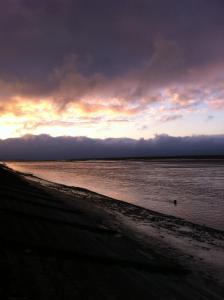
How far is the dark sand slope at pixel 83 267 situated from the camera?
6.89 metres

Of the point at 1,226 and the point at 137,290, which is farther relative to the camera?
the point at 1,226

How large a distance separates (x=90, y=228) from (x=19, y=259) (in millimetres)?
6450

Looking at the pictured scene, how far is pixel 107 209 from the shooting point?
22750 millimetres

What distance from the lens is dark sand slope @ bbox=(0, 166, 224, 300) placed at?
689 centimetres

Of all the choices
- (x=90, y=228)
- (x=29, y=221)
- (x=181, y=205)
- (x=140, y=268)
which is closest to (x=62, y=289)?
(x=140, y=268)

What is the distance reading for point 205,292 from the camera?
889cm

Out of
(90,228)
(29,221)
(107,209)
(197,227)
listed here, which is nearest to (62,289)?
(29,221)

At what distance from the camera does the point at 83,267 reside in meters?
8.45

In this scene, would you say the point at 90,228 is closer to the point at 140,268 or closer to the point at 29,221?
the point at 29,221

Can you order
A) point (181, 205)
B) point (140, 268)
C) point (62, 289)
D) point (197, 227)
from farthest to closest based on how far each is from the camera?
point (181, 205)
point (197, 227)
point (140, 268)
point (62, 289)

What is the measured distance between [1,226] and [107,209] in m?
12.2

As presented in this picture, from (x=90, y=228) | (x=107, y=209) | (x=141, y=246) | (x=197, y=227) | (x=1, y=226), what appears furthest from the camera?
(x=107, y=209)

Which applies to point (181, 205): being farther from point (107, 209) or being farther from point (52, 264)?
point (52, 264)

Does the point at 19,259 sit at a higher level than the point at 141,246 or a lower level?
higher
